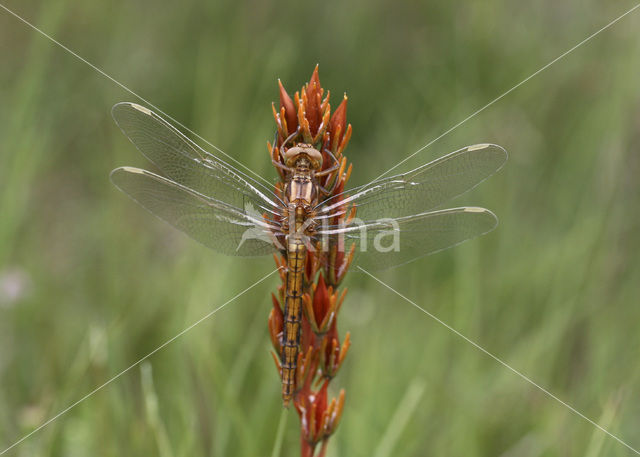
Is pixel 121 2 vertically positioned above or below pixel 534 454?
above

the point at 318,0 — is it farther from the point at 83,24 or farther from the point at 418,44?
the point at 83,24

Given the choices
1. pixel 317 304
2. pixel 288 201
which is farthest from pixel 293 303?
pixel 288 201

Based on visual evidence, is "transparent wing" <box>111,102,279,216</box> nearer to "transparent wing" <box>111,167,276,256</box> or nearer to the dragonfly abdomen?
"transparent wing" <box>111,167,276,256</box>

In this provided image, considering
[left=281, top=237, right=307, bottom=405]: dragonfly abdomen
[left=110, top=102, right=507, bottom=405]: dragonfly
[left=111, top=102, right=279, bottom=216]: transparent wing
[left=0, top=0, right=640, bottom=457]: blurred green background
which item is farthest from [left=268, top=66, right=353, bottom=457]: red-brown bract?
[left=0, top=0, right=640, bottom=457]: blurred green background

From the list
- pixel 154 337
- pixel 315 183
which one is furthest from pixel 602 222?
pixel 154 337

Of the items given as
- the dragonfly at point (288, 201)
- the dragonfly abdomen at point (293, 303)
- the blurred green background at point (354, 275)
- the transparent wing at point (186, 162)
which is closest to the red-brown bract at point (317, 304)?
the dragonfly abdomen at point (293, 303)

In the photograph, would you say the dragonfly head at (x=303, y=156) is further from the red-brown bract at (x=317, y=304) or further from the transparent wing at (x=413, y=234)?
the transparent wing at (x=413, y=234)
